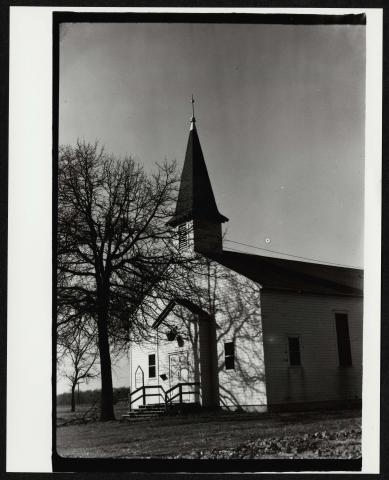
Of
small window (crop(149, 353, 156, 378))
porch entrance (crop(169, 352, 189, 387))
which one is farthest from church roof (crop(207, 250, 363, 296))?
small window (crop(149, 353, 156, 378))

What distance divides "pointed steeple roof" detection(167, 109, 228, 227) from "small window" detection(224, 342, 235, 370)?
349 cm

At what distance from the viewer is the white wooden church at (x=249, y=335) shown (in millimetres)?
13070

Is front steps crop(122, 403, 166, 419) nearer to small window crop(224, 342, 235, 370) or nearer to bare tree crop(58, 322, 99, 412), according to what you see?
bare tree crop(58, 322, 99, 412)

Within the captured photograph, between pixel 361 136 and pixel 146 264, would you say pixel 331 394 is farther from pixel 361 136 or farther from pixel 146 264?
pixel 361 136

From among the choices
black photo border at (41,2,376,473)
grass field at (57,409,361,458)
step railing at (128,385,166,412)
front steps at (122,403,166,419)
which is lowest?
front steps at (122,403,166,419)

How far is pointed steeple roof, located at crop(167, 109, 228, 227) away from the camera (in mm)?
14539

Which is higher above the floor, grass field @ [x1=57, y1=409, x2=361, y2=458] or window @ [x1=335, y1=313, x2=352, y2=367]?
window @ [x1=335, y1=313, x2=352, y2=367]

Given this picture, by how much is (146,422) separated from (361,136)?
7985 mm

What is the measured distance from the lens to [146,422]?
38.1 feet

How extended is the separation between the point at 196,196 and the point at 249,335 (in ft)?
15.5

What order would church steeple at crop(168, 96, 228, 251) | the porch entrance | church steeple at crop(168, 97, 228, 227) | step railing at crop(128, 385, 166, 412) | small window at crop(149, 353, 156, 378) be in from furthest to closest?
small window at crop(149, 353, 156, 378) < church steeple at crop(168, 96, 228, 251) < church steeple at crop(168, 97, 228, 227) < the porch entrance < step railing at crop(128, 385, 166, 412)

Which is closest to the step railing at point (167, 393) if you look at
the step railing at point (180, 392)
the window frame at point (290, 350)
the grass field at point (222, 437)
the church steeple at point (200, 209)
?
the step railing at point (180, 392)

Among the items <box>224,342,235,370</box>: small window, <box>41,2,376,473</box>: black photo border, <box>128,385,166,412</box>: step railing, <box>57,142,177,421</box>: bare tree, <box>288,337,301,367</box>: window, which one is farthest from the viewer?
<box>128,385,166,412</box>: step railing

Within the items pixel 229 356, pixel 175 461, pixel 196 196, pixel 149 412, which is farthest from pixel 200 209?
pixel 175 461
